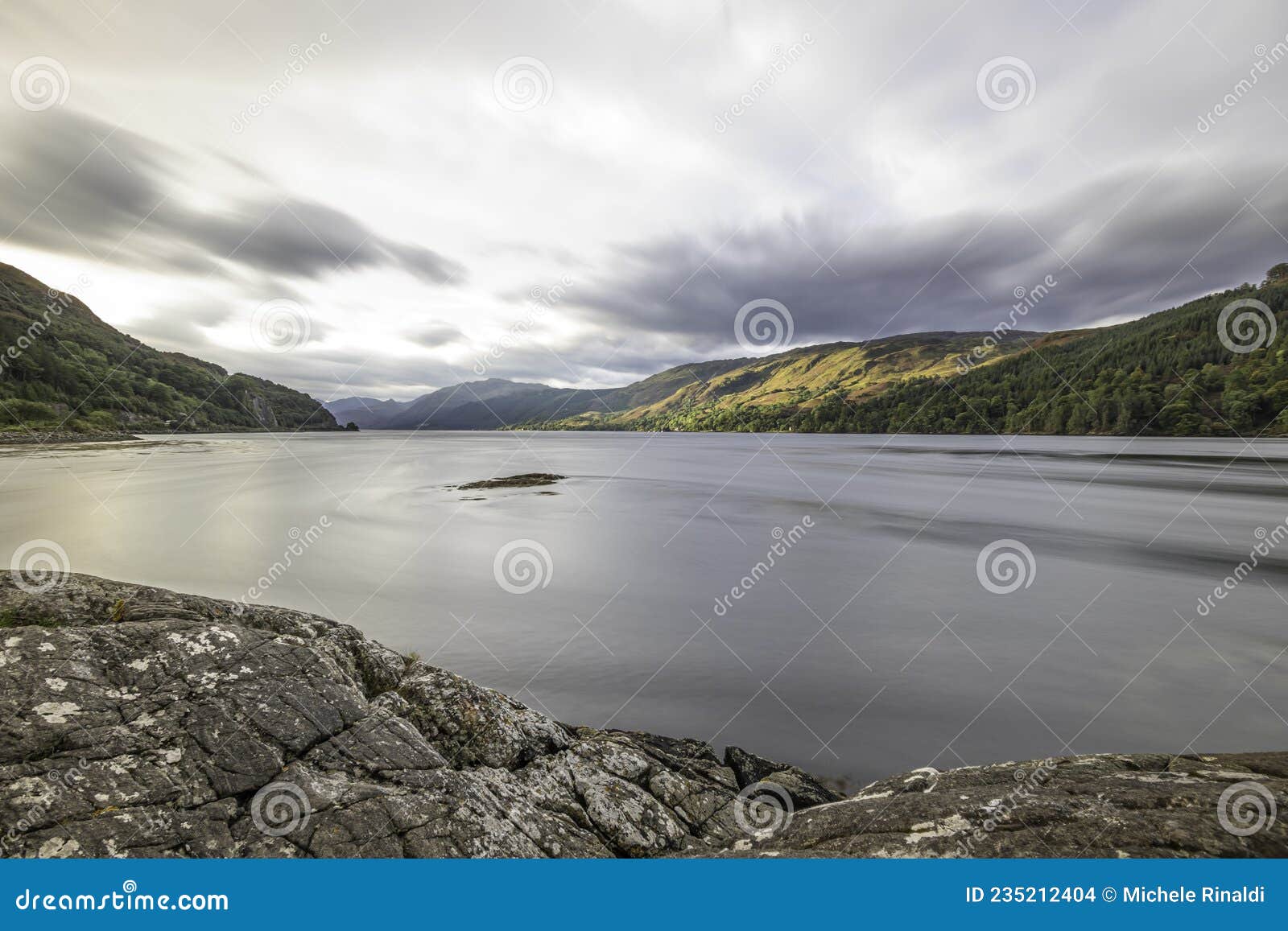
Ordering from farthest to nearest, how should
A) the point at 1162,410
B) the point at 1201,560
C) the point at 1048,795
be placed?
1. the point at 1162,410
2. the point at 1201,560
3. the point at 1048,795

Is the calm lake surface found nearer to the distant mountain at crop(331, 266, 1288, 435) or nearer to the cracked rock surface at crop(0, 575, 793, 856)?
the cracked rock surface at crop(0, 575, 793, 856)

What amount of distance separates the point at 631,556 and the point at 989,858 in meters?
16.8

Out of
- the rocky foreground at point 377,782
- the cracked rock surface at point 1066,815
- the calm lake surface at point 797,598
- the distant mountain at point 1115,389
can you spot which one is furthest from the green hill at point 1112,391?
the rocky foreground at point 377,782

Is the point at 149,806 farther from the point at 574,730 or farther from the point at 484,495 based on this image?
the point at 484,495

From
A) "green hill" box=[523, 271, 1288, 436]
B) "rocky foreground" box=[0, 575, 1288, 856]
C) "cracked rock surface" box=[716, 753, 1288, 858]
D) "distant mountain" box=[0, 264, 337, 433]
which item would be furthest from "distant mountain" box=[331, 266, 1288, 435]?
"distant mountain" box=[0, 264, 337, 433]

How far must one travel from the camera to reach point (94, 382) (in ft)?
345

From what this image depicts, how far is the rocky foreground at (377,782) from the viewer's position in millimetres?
3654

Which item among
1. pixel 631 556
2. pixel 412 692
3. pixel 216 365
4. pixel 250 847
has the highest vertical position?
pixel 216 365

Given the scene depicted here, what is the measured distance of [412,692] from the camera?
5.97 m

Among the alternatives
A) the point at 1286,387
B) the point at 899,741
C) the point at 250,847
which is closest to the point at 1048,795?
the point at 899,741

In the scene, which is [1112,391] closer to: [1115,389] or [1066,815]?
[1115,389]

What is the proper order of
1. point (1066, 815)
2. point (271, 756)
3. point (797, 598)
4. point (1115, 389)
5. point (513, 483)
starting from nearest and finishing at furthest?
point (1066, 815) < point (271, 756) < point (797, 598) < point (513, 483) < point (1115, 389)

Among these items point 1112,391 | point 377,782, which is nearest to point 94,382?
point 377,782

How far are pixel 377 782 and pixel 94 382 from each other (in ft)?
500
